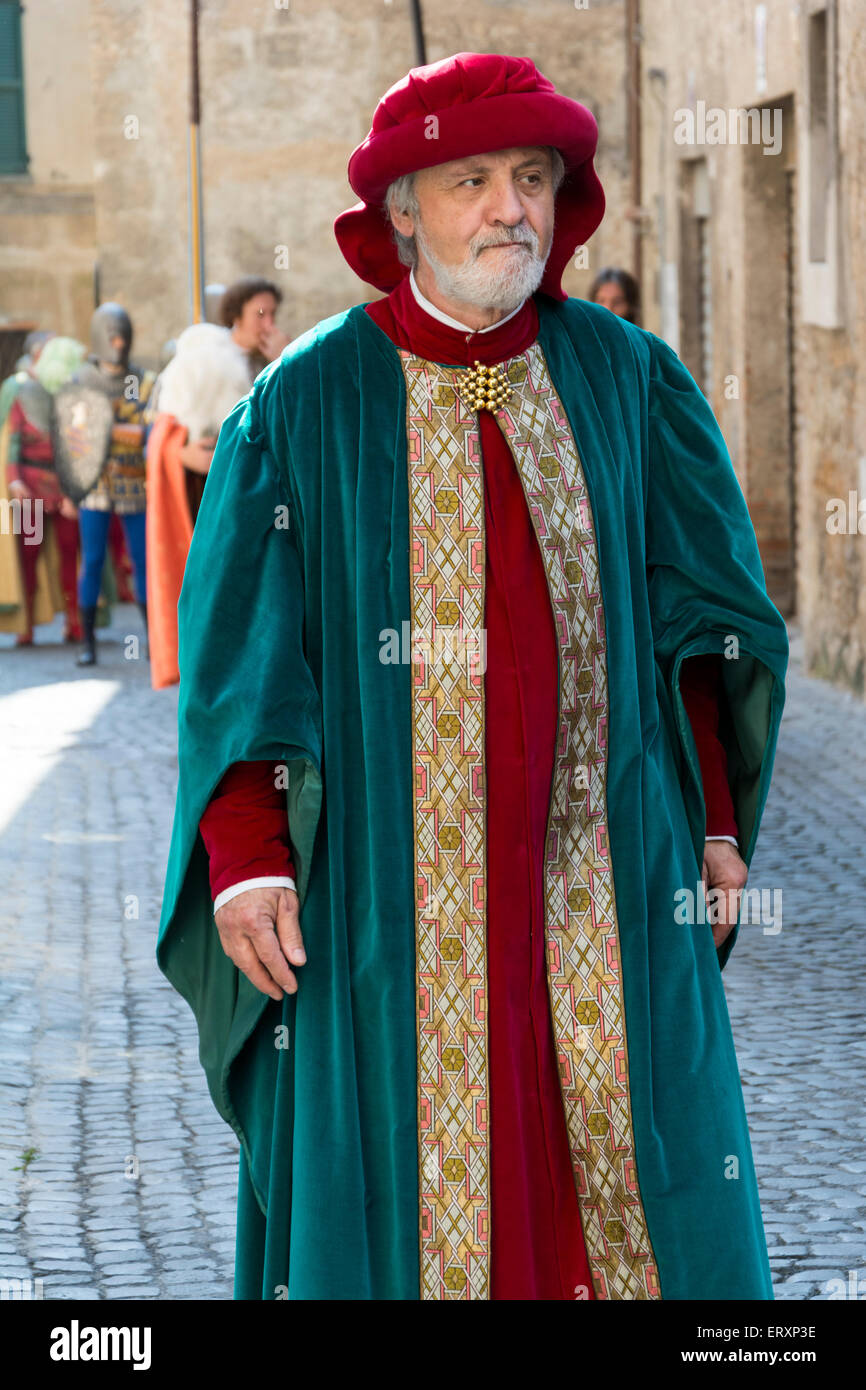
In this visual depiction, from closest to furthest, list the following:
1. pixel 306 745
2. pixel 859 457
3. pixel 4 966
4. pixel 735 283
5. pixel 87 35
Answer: pixel 306 745 < pixel 4 966 < pixel 859 457 < pixel 735 283 < pixel 87 35

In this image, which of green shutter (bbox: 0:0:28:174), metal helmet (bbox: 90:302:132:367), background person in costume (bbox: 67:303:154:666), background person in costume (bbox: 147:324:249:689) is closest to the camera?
background person in costume (bbox: 147:324:249:689)

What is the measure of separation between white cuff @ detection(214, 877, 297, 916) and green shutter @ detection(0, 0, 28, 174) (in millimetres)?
Answer: 22470

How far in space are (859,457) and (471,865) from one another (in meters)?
8.85

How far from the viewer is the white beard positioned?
2990 millimetres

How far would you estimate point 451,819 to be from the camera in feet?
9.68

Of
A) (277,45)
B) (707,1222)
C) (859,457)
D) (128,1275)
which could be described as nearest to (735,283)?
(859,457)

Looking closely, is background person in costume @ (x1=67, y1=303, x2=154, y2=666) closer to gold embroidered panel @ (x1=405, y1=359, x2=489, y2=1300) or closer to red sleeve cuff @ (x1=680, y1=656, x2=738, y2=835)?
red sleeve cuff @ (x1=680, y1=656, x2=738, y2=835)

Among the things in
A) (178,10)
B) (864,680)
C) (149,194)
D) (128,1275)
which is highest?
(178,10)

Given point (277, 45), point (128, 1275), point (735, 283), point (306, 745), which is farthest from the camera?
point (277, 45)

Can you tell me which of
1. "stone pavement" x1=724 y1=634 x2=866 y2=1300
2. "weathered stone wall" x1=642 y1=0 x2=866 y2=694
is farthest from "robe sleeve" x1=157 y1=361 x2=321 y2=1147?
"weathered stone wall" x1=642 y1=0 x2=866 y2=694

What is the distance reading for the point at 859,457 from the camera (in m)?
11.4

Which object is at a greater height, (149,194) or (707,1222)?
(149,194)
